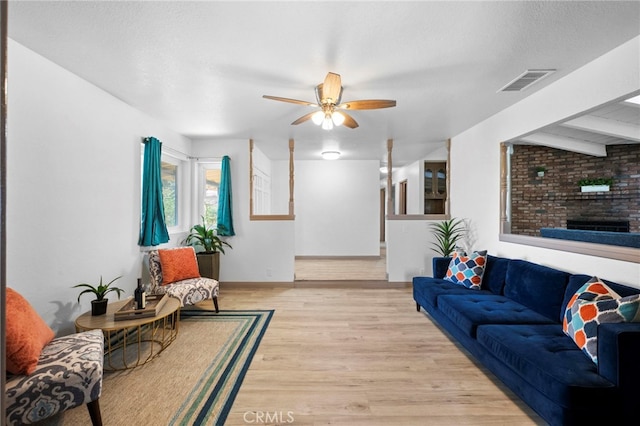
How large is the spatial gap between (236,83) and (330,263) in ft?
15.5

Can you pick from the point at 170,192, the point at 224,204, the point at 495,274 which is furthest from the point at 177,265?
the point at 495,274

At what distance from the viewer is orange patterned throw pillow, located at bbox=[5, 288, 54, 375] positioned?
150 centimetres

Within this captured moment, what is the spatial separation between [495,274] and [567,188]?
456 cm

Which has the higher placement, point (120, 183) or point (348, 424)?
point (120, 183)

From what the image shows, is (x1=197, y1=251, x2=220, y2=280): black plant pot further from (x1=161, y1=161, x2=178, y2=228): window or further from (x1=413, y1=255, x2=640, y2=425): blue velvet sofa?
(x1=413, y1=255, x2=640, y2=425): blue velvet sofa

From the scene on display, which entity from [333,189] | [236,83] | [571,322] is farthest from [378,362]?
[333,189]

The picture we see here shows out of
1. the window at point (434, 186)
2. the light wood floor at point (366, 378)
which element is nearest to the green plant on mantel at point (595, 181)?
the window at point (434, 186)

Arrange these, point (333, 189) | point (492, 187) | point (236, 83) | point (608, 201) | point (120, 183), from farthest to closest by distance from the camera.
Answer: point (333, 189) < point (608, 201) < point (492, 187) < point (120, 183) < point (236, 83)

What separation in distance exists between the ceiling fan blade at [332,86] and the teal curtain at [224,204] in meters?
2.76

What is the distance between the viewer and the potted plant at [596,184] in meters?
5.52

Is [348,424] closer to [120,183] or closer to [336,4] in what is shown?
[336,4]

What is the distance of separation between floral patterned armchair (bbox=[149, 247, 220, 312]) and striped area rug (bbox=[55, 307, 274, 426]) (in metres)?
0.39

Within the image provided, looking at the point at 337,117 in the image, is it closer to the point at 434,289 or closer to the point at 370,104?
the point at 370,104

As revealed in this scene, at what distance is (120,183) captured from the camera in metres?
3.12
